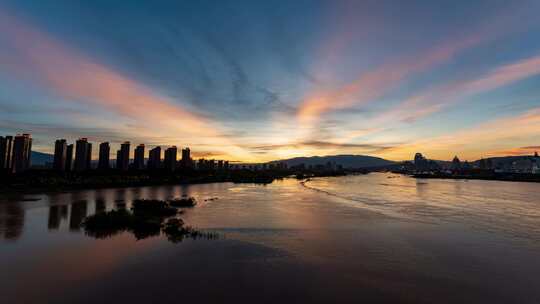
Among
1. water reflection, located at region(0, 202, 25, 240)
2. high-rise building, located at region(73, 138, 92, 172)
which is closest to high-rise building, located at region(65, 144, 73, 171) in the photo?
high-rise building, located at region(73, 138, 92, 172)

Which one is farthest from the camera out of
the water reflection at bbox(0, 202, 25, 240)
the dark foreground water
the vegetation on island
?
the water reflection at bbox(0, 202, 25, 240)

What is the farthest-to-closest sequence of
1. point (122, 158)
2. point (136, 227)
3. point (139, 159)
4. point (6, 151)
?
point (139, 159) → point (122, 158) → point (6, 151) → point (136, 227)

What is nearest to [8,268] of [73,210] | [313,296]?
[313,296]

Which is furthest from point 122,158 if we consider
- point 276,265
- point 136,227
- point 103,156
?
point 276,265

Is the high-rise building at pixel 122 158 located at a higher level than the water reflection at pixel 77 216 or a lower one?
higher

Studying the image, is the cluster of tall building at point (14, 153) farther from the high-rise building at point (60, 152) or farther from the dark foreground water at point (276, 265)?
the dark foreground water at point (276, 265)

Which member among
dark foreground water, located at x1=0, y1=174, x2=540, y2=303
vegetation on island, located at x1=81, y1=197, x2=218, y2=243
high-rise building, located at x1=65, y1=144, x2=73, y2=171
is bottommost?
dark foreground water, located at x1=0, y1=174, x2=540, y2=303

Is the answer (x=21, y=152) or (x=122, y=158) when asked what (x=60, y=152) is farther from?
(x=122, y=158)

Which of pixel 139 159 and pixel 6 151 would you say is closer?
pixel 6 151

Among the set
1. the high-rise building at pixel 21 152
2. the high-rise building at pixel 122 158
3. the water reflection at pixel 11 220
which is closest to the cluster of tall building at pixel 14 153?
the high-rise building at pixel 21 152

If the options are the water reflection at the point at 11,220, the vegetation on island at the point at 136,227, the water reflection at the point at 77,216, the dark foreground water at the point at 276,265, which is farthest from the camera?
the water reflection at the point at 77,216

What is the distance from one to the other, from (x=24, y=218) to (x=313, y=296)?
34490mm

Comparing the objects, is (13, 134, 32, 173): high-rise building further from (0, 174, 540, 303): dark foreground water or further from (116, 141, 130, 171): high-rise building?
(0, 174, 540, 303): dark foreground water

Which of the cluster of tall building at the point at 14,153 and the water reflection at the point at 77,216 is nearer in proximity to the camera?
the water reflection at the point at 77,216
